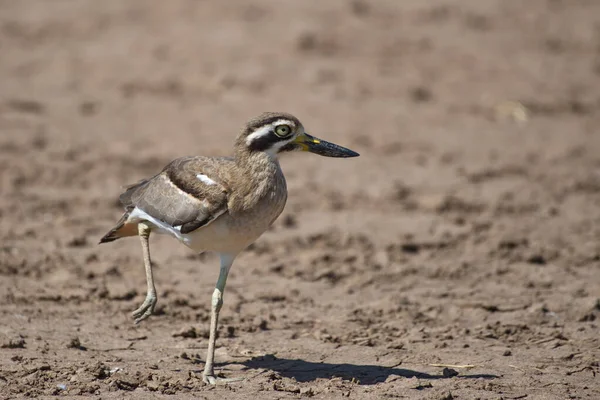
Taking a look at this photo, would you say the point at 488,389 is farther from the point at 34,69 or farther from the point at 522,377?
the point at 34,69

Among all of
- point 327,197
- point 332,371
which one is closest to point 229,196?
point 332,371

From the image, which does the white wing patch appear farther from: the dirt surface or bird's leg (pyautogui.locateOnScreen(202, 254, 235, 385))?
the dirt surface

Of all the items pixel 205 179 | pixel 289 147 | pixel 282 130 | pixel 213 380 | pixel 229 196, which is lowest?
pixel 213 380

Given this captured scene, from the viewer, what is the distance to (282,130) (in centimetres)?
626

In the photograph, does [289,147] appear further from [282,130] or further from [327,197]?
[327,197]

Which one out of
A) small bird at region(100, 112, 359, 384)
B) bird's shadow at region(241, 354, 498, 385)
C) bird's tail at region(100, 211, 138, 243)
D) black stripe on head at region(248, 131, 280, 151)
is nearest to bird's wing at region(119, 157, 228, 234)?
small bird at region(100, 112, 359, 384)

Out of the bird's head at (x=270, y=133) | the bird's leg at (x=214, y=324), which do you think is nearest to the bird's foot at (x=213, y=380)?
the bird's leg at (x=214, y=324)

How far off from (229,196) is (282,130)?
0.59 metres

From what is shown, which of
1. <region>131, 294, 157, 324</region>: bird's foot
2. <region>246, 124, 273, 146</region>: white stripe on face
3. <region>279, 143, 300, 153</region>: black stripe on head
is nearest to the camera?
<region>246, 124, 273, 146</region>: white stripe on face

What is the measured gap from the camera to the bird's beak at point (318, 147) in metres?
6.38

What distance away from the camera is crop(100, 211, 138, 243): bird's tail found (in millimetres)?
6859

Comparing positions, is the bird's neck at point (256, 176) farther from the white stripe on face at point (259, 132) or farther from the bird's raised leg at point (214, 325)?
the bird's raised leg at point (214, 325)

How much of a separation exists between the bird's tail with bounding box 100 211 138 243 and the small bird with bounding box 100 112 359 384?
35 centimetres

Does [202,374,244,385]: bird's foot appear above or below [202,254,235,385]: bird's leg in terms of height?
below
